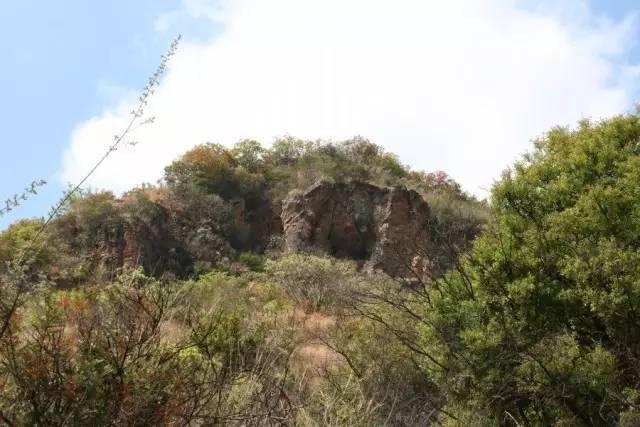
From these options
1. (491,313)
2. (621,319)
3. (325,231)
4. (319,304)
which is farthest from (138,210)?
(621,319)

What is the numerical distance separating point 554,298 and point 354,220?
19773mm

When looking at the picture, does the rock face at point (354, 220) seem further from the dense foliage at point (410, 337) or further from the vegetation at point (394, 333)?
the dense foliage at point (410, 337)

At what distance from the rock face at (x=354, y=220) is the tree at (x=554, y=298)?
1604 centimetres

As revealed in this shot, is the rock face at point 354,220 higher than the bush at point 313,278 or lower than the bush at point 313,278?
higher

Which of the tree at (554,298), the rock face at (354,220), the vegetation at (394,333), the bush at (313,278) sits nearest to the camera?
the vegetation at (394,333)

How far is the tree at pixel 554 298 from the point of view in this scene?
9867 mm

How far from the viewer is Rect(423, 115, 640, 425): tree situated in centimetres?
987

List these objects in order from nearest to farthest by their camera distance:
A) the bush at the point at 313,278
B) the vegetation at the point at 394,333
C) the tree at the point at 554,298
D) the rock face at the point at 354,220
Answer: the vegetation at the point at 394,333 → the tree at the point at 554,298 → the bush at the point at 313,278 → the rock face at the point at 354,220

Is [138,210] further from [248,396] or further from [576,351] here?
[248,396]

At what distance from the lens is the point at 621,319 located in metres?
10.1

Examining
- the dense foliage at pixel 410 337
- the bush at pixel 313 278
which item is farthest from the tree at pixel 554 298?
the bush at pixel 313 278

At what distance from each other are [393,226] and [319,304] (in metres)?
7.82

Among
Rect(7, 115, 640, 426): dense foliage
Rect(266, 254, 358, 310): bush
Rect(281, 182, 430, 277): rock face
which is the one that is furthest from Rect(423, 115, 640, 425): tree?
Rect(281, 182, 430, 277): rock face

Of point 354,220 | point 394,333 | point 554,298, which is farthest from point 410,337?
point 354,220
